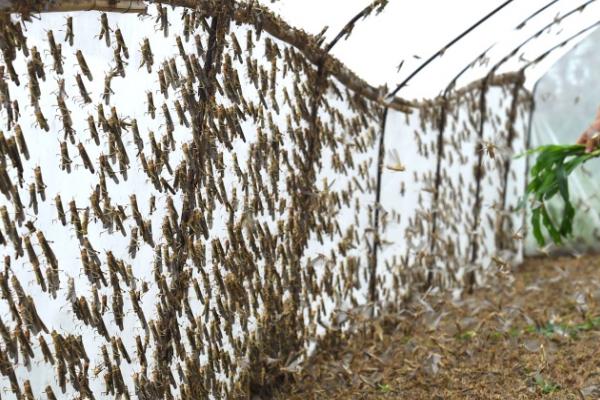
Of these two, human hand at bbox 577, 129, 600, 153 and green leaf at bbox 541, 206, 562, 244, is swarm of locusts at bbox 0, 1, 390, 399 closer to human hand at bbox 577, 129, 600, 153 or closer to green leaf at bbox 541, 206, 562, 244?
human hand at bbox 577, 129, 600, 153

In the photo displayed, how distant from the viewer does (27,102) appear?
2426 millimetres

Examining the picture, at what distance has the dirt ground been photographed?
4.06 m

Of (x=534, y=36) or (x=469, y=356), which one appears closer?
(x=469, y=356)

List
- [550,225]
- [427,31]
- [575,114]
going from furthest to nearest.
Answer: [575,114] → [550,225] → [427,31]

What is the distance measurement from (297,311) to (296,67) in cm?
148

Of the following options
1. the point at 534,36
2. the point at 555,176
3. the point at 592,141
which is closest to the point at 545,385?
the point at 592,141

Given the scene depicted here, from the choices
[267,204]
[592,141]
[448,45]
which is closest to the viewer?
[267,204]

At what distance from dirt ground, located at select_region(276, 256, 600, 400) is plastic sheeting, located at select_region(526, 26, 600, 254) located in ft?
7.64

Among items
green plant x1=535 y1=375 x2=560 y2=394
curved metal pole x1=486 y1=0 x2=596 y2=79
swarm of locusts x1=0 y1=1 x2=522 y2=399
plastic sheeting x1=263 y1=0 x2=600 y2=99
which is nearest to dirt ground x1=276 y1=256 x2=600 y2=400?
green plant x1=535 y1=375 x2=560 y2=394

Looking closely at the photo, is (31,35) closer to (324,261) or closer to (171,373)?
(171,373)

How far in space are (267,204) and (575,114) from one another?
589 centimetres

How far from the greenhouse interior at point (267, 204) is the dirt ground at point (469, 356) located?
0.02m

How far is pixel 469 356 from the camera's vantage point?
473cm

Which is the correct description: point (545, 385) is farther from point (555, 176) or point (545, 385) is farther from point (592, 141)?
point (555, 176)
